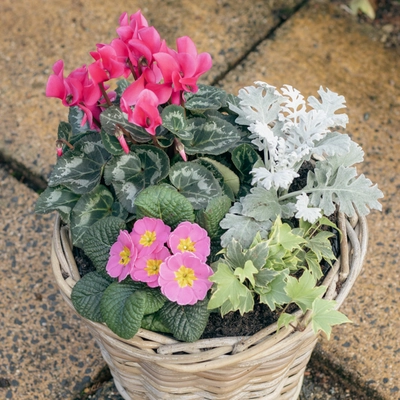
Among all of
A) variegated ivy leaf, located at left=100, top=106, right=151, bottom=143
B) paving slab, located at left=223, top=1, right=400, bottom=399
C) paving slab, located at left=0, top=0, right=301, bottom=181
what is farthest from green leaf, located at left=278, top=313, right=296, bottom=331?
paving slab, located at left=0, top=0, right=301, bottom=181

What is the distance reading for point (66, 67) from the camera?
96.3 inches

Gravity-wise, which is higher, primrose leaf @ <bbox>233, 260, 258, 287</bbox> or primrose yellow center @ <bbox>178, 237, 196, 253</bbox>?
primrose leaf @ <bbox>233, 260, 258, 287</bbox>

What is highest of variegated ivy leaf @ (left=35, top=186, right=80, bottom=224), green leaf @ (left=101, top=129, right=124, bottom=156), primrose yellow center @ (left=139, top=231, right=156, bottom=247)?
green leaf @ (left=101, top=129, right=124, bottom=156)

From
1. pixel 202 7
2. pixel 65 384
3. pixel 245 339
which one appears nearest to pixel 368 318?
pixel 245 339

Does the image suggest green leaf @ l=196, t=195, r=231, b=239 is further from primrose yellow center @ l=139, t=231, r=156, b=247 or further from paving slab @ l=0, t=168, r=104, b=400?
paving slab @ l=0, t=168, r=104, b=400

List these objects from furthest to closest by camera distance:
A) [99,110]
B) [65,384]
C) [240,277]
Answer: [65,384]
[99,110]
[240,277]

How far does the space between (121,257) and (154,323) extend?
15cm

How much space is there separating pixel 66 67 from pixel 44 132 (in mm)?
333

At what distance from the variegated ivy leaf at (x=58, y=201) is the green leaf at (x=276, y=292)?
19.4 inches

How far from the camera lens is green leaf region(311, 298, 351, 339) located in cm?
115

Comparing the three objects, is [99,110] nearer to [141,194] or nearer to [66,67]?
[141,194]

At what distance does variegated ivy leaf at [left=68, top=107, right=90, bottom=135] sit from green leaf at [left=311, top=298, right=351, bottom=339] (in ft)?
2.36

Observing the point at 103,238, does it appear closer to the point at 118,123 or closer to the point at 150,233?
the point at 150,233

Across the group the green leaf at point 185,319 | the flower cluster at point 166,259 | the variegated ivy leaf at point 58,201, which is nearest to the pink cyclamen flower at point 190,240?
the flower cluster at point 166,259
